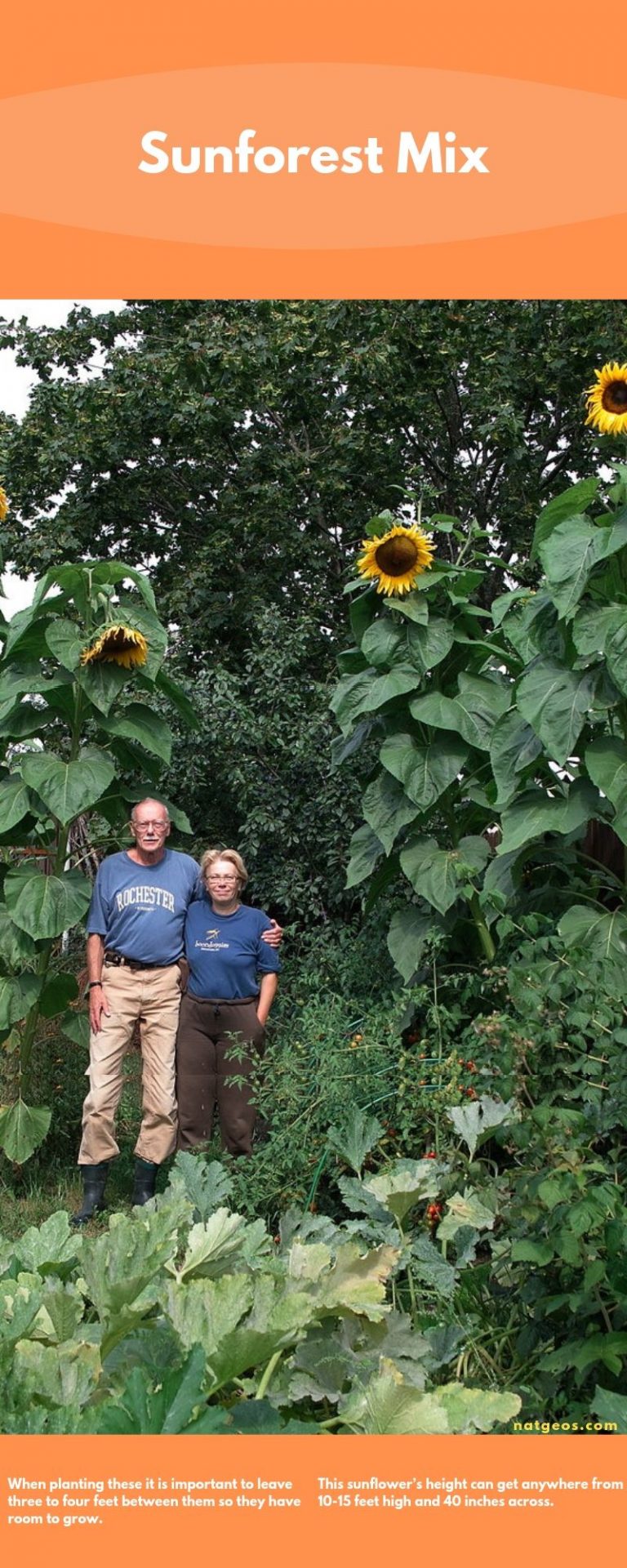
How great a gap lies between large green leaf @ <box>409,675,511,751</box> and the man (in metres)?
0.92

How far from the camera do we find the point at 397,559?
192 inches

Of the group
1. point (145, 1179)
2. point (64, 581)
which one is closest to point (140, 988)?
point (145, 1179)

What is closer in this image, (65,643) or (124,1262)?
(124,1262)

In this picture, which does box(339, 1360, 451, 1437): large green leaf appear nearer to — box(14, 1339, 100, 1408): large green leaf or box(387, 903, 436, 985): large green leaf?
box(14, 1339, 100, 1408): large green leaf

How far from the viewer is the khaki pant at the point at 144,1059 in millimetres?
4926

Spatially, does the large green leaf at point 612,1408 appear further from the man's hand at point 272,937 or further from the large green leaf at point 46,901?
the large green leaf at point 46,901

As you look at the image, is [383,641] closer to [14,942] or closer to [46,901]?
[46,901]

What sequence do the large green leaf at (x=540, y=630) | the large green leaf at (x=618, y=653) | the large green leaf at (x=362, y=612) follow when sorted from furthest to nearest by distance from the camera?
1. the large green leaf at (x=362, y=612)
2. the large green leaf at (x=540, y=630)
3. the large green leaf at (x=618, y=653)

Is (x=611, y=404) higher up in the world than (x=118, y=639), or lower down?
higher up

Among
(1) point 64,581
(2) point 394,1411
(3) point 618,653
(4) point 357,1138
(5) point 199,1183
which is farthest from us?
(1) point 64,581

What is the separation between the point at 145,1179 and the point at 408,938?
124cm

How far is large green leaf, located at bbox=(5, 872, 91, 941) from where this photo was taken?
4.93 metres

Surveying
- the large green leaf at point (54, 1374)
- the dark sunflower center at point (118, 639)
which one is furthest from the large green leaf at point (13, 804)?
the large green leaf at point (54, 1374)

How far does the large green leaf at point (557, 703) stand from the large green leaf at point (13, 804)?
178 cm
